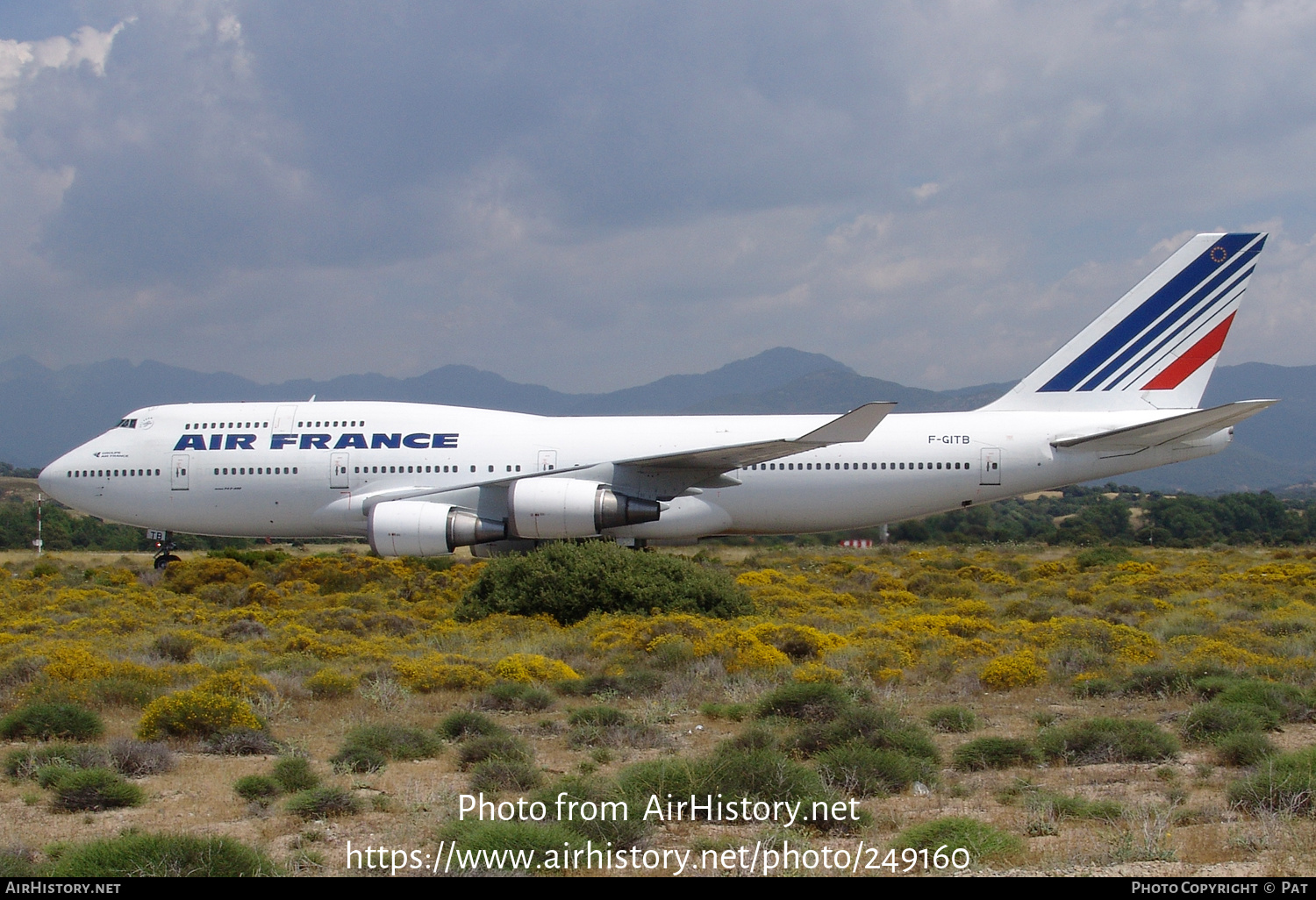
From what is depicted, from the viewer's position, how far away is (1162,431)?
21.4m

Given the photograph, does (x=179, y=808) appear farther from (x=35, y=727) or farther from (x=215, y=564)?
(x=215, y=564)

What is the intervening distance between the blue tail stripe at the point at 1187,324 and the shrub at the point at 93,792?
21.8 m

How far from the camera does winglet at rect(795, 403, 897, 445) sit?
19.0 meters

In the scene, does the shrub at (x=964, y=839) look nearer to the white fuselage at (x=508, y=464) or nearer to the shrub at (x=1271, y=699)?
the shrub at (x=1271, y=699)

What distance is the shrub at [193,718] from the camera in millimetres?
8859

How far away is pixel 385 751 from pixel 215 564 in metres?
17.7

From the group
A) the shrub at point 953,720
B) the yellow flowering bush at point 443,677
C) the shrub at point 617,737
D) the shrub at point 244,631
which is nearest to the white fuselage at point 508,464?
the shrub at point 244,631

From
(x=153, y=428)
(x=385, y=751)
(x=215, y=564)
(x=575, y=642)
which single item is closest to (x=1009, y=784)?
(x=385, y=751)

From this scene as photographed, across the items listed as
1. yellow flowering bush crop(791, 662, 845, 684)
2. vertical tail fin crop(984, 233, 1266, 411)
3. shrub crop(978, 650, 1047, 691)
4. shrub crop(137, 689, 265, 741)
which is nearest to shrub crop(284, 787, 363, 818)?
shrub crop(137, 689, 265, 741)

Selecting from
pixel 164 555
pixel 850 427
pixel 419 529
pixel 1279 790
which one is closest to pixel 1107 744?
pixel 1279 790

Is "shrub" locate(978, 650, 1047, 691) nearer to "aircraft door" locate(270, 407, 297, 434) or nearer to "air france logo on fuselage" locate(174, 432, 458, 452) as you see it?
"air france logo on fuselage" locate(174, 432, 458, 452)

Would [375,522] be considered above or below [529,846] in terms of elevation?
above

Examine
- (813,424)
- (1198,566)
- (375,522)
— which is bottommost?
(1198,566)

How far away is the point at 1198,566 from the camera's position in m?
26.0
